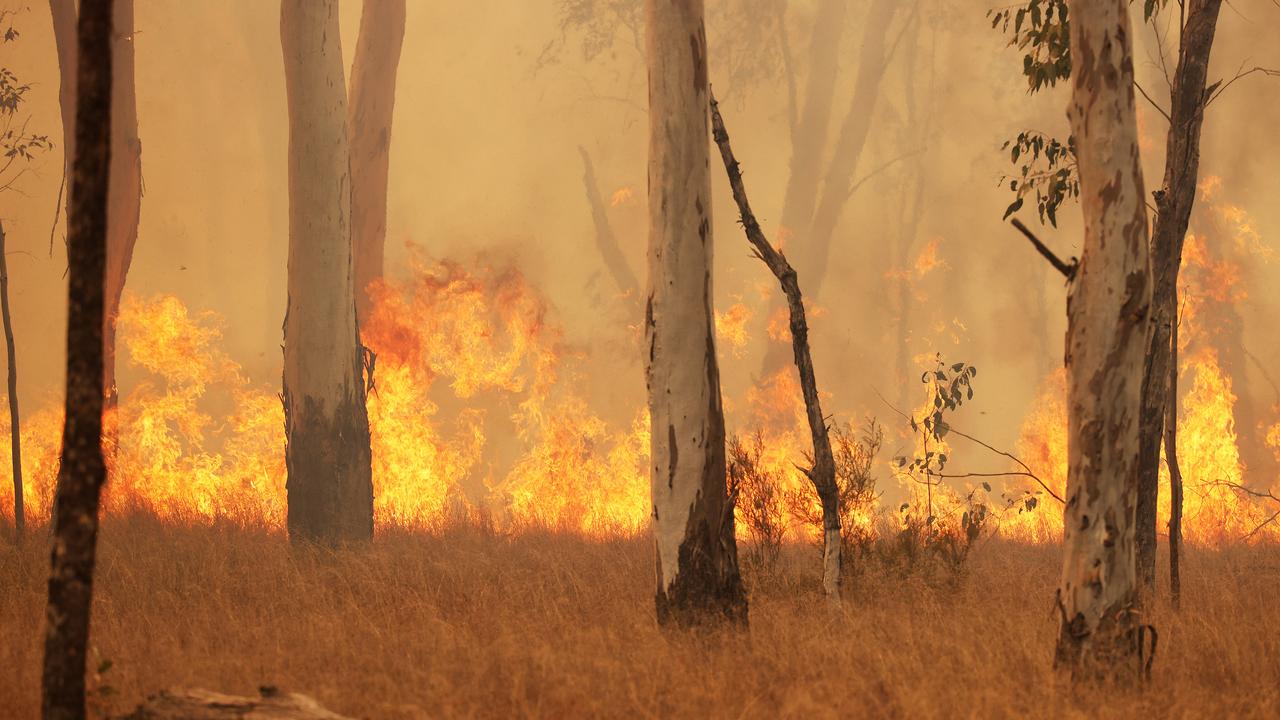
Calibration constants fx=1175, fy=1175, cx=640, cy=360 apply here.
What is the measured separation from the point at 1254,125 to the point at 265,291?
27.8 meters

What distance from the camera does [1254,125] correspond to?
28891 millimetres

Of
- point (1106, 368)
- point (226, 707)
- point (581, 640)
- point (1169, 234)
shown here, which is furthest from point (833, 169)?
point (226, 707)

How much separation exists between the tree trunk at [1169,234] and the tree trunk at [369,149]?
432 inches

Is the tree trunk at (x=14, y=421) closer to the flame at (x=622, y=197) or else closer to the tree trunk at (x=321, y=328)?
the tree trunk at (x=321, y=328)

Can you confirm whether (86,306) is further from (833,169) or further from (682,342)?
(833,169)

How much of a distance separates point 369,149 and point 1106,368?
42.9 ft

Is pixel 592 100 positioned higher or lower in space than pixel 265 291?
higher

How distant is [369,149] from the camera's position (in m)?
17.0

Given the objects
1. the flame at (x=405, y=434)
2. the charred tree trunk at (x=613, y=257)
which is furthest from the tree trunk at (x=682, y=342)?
the charred tree trunk at (x=613, y=257)

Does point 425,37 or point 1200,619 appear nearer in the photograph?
point 1200,619

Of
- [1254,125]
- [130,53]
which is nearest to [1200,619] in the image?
[130,53]

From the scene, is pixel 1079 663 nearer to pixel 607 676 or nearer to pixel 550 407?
pixel 607 676

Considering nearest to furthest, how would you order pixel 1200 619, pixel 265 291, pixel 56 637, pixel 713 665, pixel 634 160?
1. pixel 56 637
2. pixel 713 665
3. pixel 1200 619
4. pixel 634 160
5. pixel 265 291

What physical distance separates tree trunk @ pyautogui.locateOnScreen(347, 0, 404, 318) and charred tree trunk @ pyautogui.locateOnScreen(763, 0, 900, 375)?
1249 centimetres
